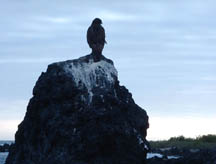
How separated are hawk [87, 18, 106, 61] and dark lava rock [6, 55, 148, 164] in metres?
0.59

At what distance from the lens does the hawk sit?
35.2 m

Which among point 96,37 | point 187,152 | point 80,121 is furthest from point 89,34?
point 187,152

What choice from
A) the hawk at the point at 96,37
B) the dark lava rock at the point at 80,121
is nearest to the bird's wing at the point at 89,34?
the hawk at the point at 96,37

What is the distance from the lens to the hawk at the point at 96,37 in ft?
116

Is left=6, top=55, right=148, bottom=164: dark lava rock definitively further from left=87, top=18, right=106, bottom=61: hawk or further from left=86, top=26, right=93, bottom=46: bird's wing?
left=86, top=26, right=93, bottom=46: bird's wing

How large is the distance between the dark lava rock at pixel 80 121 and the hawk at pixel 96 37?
0.59 metres

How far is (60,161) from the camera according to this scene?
3216 centimetres

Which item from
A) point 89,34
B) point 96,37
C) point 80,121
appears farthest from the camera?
point 89,34

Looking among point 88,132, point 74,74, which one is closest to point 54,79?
point 74,74

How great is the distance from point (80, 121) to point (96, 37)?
5.02m

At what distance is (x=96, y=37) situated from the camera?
35.6 metres

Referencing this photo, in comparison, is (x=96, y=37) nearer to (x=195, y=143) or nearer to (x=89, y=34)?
(x=89, y=34)

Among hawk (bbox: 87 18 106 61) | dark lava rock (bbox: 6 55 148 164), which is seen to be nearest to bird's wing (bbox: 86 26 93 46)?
hawk (bbox: 87 18 106 61)

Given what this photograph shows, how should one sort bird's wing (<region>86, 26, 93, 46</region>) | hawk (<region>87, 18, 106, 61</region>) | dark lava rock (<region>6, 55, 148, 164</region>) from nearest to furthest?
dark lava rock (<region>6, 55, 148, 164</region>)
hawk (<region>87, 18, 106, 61</region>)
bird's wing (<region>86, 26, 93, 46</region>)
